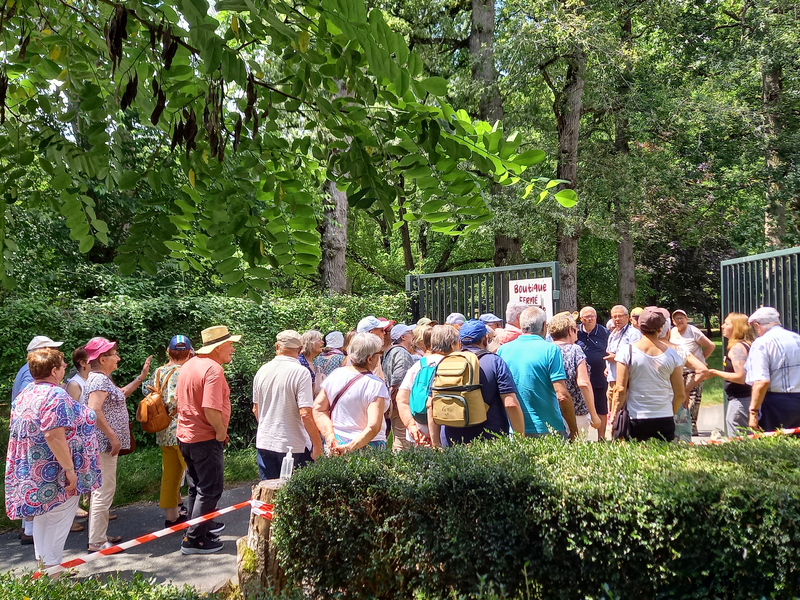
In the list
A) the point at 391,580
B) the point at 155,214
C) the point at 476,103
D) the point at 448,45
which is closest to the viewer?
the point at 155,214

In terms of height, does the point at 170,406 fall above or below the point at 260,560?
above

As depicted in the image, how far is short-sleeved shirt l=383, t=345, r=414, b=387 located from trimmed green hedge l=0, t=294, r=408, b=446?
7.45 ft

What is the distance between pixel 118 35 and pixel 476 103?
15.1 metres

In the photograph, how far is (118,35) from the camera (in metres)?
2.25

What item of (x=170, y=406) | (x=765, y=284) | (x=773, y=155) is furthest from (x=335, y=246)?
(x=773, y=155)

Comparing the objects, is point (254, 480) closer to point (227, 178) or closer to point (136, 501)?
point (136, 501)

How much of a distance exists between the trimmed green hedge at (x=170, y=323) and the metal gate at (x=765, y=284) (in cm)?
546

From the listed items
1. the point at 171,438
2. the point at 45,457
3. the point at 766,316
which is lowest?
the point at 171,438

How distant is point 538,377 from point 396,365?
7.34 ft

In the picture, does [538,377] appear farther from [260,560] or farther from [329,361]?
[329,361]

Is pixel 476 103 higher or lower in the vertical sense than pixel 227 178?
higher

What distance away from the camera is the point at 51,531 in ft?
15.1

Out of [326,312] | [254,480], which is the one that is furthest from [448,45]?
[254,480]

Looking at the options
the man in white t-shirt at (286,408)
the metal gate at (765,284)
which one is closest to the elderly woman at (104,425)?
the man in white t-shirt at (286,408)
